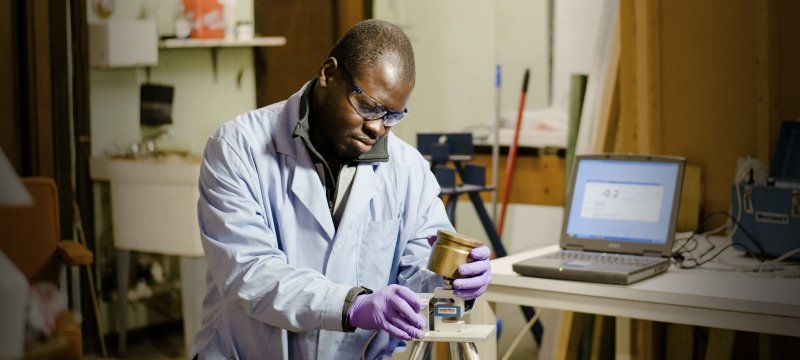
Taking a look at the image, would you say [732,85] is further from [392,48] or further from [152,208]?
[152,208]

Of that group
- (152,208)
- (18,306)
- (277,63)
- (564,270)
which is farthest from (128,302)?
(18,306)

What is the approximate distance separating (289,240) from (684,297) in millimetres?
1021

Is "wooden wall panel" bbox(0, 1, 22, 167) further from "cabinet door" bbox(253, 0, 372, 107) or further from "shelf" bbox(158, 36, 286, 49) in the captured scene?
"cabinet door" bbox(253, 0, 372, 107)

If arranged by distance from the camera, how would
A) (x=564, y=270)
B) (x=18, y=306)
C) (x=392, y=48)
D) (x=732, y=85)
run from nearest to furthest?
(x=18, y=306)
(x=392, y=48)
(x=564, y=270)
(x=732, y=85)

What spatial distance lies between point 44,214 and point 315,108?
5.45 ft

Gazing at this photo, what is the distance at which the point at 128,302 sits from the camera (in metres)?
4.14

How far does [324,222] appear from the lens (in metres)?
1.99

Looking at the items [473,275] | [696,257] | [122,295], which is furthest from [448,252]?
[122,295]

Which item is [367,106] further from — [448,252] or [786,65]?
[786,65]

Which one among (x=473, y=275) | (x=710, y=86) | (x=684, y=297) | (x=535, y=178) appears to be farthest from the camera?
(x=535, y=178)

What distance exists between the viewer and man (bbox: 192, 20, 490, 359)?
184 cm

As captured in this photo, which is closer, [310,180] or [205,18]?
[310,180]

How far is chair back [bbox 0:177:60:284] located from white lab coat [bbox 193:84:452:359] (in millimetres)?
1501

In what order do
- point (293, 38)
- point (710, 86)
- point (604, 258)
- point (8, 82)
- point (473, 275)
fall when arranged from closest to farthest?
point (473, 275)
point (604, 258)
point (710, 86)
point (8, 82)
point (293, 38)
